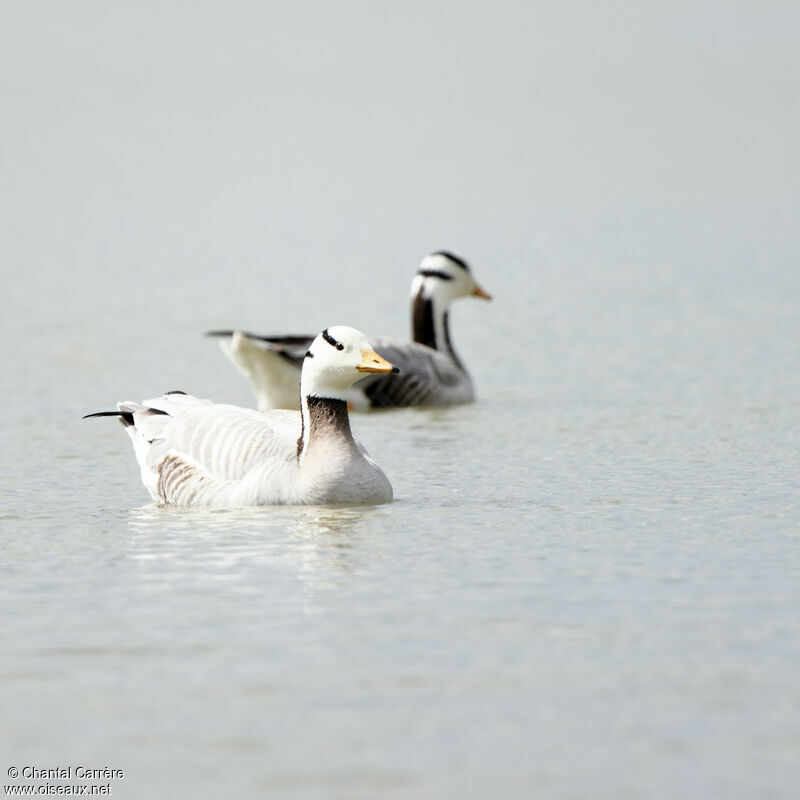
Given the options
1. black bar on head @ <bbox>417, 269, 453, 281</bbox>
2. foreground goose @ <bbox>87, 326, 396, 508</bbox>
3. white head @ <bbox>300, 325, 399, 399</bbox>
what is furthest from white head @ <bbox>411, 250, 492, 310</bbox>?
white head @ <bbox>300, 325, 399, 399</bbox>

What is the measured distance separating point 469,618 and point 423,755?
65.6 inches

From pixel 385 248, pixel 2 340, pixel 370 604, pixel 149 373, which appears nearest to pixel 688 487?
pixel 370 604

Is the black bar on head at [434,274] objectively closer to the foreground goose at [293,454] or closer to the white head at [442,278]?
the white head at [442,278]

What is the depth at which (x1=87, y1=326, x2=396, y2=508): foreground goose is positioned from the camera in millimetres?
9836

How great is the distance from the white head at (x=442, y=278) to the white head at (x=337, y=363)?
6988mm

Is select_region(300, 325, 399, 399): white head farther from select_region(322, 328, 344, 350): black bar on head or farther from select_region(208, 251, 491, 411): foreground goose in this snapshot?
select_region(208, 251, 491, 411): foreground goose

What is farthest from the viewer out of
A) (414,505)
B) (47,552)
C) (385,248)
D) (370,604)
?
(385,248)

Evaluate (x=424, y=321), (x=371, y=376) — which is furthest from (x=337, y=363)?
(x=424, y=321)

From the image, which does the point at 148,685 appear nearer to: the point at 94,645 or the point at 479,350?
the point at 94,645

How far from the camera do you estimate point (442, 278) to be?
17047 millimetres

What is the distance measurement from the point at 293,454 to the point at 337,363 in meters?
0.60

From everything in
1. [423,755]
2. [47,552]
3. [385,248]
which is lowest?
[423,755]

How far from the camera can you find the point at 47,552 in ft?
29.2

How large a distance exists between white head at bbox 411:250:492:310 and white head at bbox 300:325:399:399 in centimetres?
699
